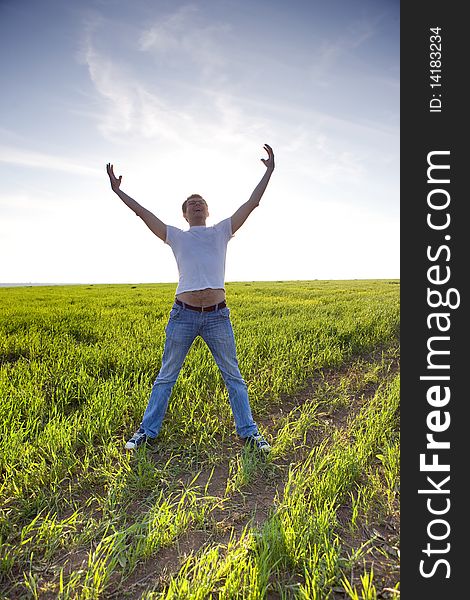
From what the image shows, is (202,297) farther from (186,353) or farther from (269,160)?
(269,160)

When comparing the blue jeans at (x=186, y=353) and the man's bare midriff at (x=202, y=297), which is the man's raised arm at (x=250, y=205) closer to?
the man's bare midriff at (x=202, y=297)

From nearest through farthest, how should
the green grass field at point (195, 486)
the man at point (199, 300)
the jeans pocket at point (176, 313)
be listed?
the green grass field at point (195, 486) < the man at point (199, 300) < the jeans pocket at point (176, 313)

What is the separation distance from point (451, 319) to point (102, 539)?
2.46m

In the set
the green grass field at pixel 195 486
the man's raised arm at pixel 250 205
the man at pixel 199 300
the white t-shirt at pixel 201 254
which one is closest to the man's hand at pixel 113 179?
the man at pixel 199 300

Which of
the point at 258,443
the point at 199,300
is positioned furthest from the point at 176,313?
the point at 258,443

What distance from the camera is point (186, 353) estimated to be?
399cm

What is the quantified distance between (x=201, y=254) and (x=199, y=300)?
0.43 m

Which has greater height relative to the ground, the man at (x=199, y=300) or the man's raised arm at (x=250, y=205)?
the man's raised arm at (x=250, y=205)

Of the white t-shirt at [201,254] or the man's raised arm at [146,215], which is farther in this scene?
the man's raised arm at [146,215]

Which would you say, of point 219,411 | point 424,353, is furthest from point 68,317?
point 424,353

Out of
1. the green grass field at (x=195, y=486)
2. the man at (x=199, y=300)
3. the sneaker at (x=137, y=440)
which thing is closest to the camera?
the green grass field at (x=195, y=486)

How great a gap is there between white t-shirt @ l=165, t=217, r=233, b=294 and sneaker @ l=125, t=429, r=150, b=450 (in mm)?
1383

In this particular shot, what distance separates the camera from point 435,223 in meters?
2.40

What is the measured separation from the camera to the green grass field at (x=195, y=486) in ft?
7.69
